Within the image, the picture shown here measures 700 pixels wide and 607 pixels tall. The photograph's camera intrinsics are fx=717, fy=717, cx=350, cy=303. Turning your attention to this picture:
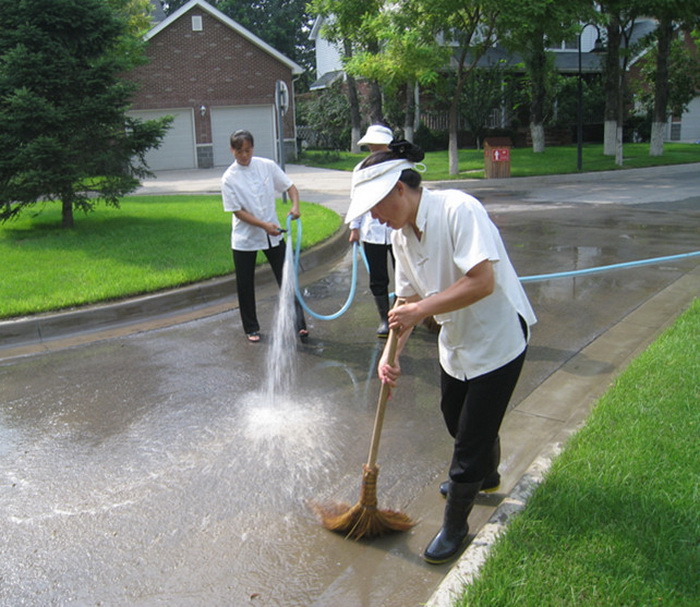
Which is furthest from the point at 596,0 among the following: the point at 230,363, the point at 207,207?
the point at 230,363

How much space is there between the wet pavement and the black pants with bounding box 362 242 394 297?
1.58 ft

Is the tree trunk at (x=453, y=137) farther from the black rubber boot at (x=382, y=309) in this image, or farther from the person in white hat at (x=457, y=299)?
the person in white hat at (x=457, y=299)

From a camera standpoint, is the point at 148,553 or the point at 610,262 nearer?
the point at 148,553

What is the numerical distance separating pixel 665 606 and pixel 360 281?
6.92 meters

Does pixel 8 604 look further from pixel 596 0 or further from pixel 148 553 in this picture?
pixel 596 0

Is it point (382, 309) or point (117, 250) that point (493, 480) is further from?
point (117, 250)

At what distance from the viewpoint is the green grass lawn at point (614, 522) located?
2727mm

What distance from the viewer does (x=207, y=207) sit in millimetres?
14875

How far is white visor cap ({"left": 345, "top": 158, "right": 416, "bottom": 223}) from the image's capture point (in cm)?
280

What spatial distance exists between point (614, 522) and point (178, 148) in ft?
97.2

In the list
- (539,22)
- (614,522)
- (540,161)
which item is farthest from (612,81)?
(614,522)

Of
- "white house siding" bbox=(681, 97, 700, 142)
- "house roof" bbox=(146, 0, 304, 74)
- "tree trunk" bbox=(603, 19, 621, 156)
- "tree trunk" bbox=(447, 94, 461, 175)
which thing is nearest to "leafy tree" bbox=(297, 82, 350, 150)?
"house roof" bbox=(146, 0, 304, 74)

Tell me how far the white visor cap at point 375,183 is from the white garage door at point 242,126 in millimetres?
28883

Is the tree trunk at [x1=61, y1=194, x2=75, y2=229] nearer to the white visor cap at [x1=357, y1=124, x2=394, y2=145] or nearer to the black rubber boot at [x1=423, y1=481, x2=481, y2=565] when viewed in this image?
the white visor cap at [x1=357, y1=124, x2=394, y2=145]
